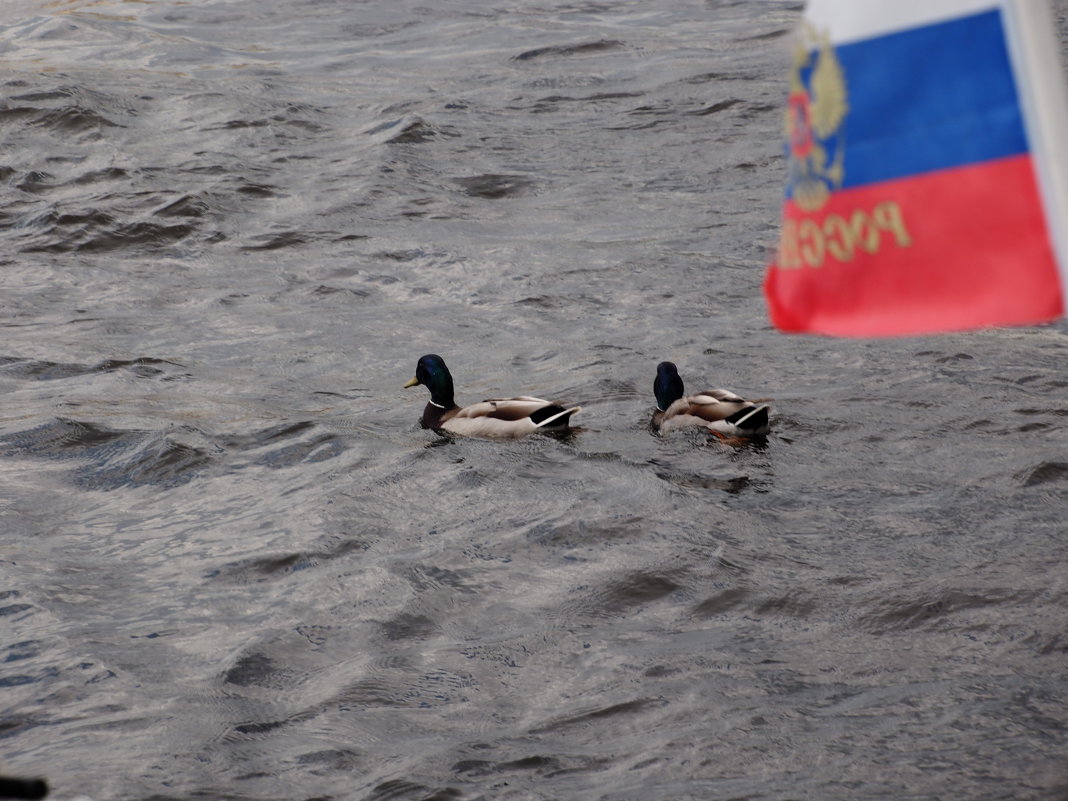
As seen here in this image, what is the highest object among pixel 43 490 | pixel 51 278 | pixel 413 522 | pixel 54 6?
pixel 54 6

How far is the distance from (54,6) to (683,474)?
21.3 meters

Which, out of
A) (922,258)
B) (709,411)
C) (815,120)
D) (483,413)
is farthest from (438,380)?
(922,258)

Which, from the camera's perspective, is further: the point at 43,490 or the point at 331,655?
the point at 43,490

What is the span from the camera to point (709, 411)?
34.4ft

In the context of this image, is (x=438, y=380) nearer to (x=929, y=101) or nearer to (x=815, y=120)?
(x=815, y=120)

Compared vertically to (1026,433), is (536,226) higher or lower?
higher

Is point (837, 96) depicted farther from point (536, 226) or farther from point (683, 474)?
point (536, 226)

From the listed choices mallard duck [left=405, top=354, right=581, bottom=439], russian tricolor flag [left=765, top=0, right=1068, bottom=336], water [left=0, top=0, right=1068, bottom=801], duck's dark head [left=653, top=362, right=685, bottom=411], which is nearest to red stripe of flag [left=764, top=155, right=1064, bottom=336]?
russian tricolor flag [left=765, top=0, right=1068, bottom=336]

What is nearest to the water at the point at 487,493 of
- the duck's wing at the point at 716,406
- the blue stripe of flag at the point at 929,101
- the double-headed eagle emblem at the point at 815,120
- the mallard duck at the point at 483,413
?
the mallard duck at the point at 483,413

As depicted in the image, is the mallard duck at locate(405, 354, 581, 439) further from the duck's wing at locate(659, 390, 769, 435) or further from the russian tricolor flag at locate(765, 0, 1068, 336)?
the russian tricolor flag at locate(765, 0, 1068, 336)

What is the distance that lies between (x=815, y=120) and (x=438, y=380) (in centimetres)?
760

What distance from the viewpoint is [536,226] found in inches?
653

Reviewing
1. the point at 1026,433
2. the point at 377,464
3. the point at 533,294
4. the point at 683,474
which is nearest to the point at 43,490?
the point at 377,464

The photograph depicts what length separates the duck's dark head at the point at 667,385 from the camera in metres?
11.1
